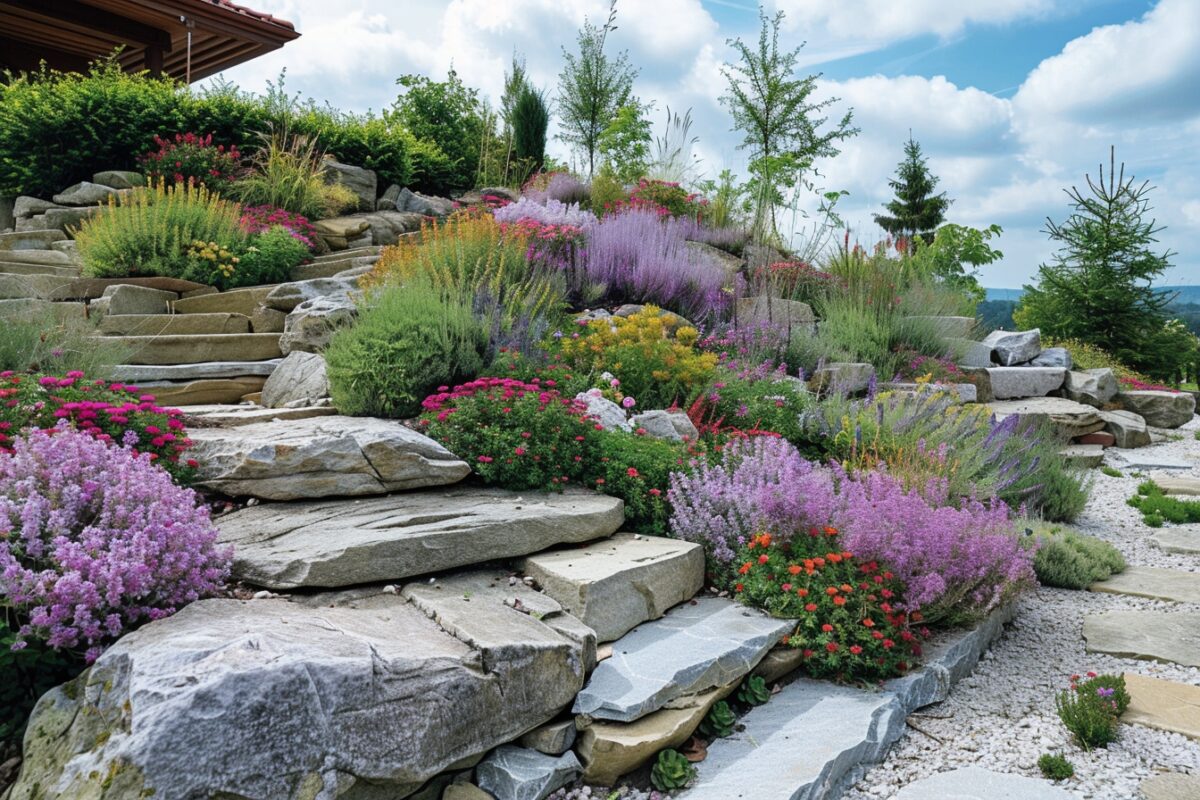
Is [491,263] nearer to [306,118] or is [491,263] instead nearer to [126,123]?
[126,123]

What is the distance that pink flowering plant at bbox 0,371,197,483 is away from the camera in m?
3.50

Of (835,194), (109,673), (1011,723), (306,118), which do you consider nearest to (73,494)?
(109,673)

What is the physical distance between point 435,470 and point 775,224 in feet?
27.3

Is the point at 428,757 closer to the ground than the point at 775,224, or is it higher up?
closer to the ground

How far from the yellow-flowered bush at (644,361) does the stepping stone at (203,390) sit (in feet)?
8.41

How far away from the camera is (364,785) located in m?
2.37

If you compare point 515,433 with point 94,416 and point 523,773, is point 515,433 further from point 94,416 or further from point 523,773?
point 94,416

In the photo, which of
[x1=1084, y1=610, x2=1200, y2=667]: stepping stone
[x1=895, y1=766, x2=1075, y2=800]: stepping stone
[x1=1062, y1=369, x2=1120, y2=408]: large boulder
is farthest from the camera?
[x1=1062, y1=369, x2=1120, y2=408]: large boulder

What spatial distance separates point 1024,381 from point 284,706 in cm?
916

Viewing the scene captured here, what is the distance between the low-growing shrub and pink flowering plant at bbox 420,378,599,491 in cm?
110

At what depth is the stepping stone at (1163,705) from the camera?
128 inches

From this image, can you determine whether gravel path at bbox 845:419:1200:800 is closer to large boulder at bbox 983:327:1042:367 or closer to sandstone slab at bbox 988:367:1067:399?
sandstone slab at bbox 988:367:1067:399

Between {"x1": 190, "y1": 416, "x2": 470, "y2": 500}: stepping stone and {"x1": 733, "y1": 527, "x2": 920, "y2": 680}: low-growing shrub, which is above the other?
{"x1": 190, "y1": 416, "x2": 470, "y2": 500}: stepping stone

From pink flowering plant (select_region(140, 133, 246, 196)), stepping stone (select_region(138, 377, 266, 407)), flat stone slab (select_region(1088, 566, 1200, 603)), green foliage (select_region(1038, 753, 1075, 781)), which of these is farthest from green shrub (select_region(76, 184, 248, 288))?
flat stone slab (select_region(1088, 566, 1200, 603))
